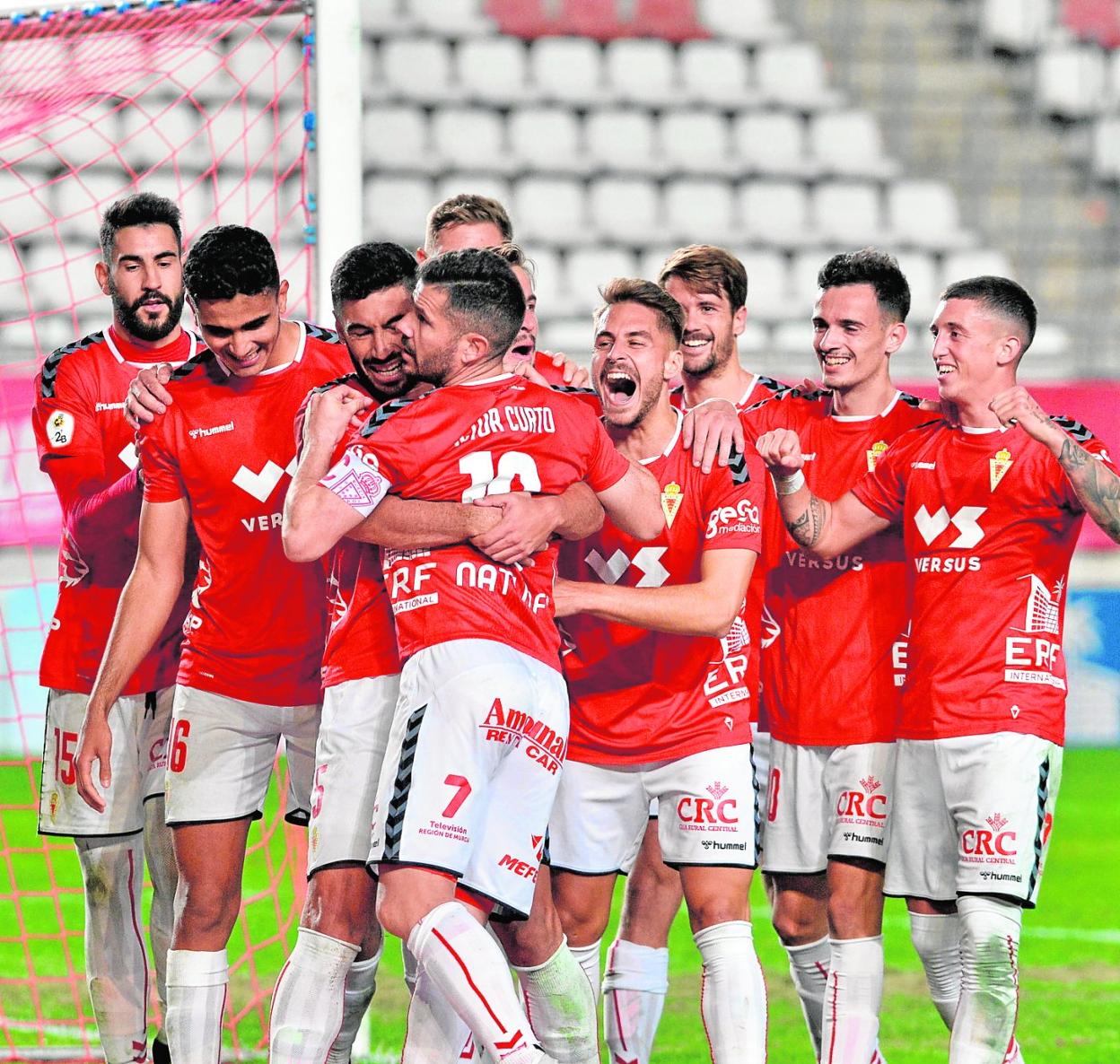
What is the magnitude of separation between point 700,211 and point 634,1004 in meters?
10.7

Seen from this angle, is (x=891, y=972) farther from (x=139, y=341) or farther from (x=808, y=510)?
(x=139, y=341)

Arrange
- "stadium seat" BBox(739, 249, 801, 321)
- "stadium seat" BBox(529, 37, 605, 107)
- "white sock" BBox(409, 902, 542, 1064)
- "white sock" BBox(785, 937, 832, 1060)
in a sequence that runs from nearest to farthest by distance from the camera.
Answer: "white sock" BBox(409, 902, 542, 1064) < "white sock" BBox(785, 937, 832, 1060) < "stadium seat" BBox(739, 249, 801, 321) < "stadium seat" BBox(529, 37, 605, 107)

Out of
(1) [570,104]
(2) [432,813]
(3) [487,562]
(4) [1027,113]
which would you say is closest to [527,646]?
(3) [487,562]

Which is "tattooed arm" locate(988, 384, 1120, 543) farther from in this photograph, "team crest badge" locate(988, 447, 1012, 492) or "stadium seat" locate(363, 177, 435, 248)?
"stadium seat" locate(363, 177, 435, 248)

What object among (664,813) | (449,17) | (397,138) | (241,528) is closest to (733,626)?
(664,813)

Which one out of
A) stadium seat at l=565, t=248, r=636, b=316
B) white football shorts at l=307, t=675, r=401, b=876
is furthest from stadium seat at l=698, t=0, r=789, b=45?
white football shorts at l=307, t=675, r=401, b=876

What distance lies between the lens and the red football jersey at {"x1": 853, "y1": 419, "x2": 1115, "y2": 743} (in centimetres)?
414

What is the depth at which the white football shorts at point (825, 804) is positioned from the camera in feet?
14.2

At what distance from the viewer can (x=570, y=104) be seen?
1453 centimetres

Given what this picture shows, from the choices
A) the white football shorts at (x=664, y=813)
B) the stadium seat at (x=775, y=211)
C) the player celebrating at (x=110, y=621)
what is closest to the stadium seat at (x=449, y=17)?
the stadium seat at (x=775, y=211)

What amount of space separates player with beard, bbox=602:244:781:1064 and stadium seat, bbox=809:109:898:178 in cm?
1030

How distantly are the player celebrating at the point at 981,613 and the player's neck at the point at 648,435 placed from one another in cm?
30

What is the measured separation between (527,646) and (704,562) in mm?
691

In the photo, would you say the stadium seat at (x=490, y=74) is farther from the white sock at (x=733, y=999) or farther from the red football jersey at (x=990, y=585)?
the white sock at (x=733, y=999)
